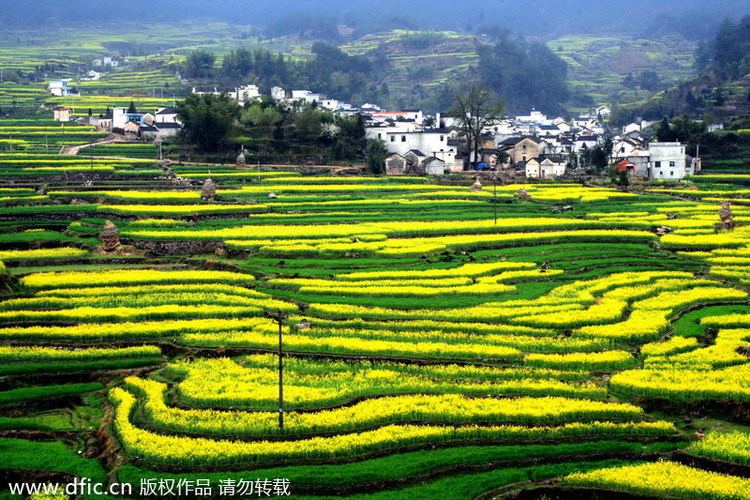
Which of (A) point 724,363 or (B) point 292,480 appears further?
(A) point 724,363

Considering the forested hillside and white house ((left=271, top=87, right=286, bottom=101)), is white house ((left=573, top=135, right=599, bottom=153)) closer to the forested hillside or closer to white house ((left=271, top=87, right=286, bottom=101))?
the forested hillside

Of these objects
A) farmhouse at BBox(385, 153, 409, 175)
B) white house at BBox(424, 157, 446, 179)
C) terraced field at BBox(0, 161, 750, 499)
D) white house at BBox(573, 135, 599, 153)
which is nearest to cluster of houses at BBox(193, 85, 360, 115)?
white house at BBox(573, 135, 599, 153)

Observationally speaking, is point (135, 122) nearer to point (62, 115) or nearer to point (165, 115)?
point (165, 115)

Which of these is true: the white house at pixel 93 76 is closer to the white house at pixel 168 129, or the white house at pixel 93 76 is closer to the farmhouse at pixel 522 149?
the white house at pixel 168 129

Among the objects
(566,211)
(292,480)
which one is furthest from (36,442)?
(566,211)

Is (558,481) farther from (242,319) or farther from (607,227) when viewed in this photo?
(607,227)

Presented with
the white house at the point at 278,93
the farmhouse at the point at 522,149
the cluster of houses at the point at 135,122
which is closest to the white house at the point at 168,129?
the cluster of houses at the point at 135,122
